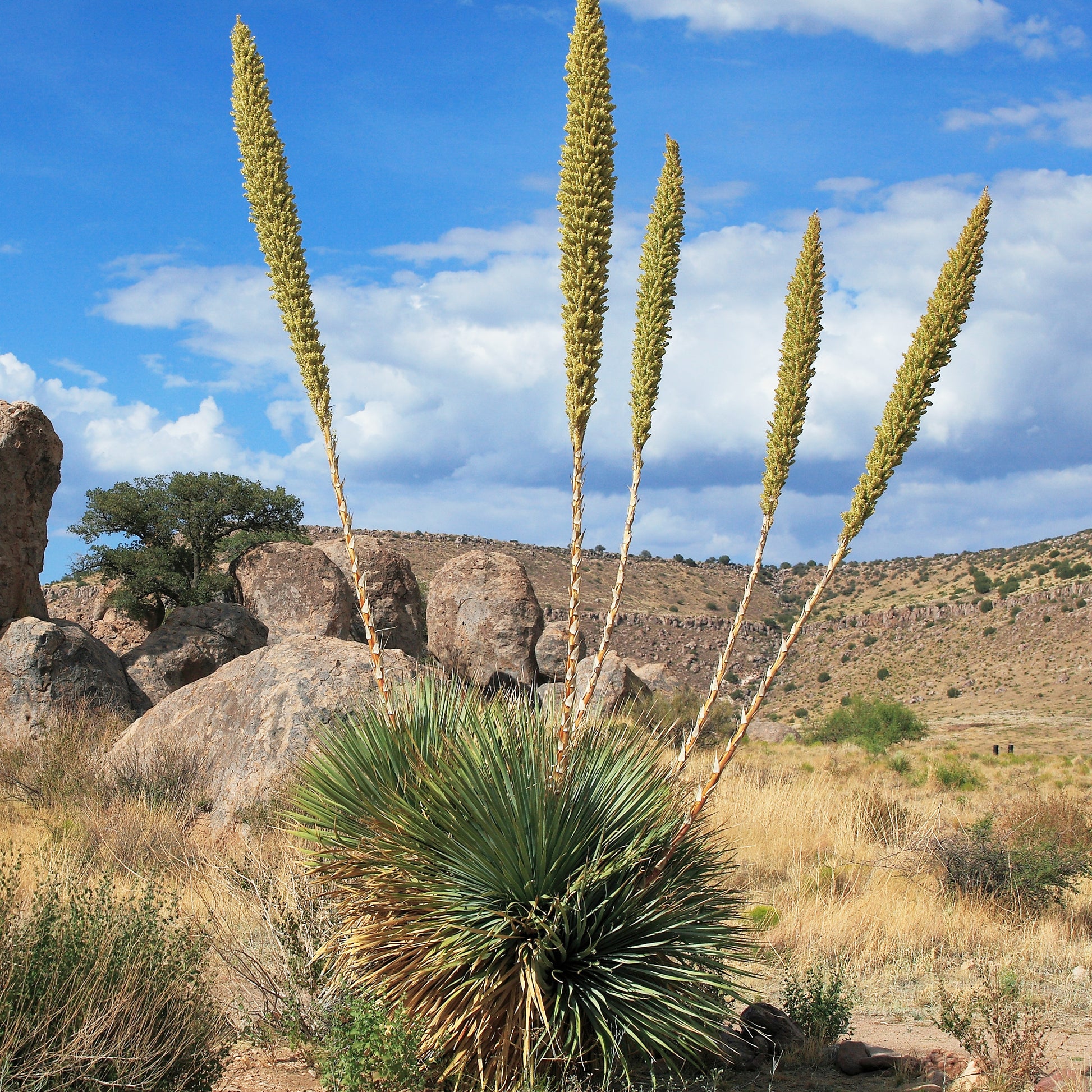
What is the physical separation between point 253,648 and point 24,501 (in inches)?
187

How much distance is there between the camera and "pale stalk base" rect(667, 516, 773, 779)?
423cm

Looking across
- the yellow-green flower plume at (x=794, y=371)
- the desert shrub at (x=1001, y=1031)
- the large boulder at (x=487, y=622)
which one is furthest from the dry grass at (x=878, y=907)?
the large boulder at (x=487, y=622)

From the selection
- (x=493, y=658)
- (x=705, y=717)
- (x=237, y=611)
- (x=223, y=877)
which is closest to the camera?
(x=705, y=717)

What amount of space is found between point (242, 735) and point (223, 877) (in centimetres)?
403

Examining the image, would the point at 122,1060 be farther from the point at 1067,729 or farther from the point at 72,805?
the point at 1067,729

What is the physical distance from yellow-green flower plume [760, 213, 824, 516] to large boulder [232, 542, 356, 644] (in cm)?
1626

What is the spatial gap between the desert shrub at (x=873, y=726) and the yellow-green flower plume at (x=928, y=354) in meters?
28.4

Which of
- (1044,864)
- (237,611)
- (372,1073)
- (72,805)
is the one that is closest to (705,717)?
(372,1073)

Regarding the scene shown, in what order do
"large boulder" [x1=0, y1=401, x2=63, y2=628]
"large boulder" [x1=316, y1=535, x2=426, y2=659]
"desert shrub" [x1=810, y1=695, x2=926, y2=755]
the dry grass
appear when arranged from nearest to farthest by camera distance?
the dry grass → "large boulder" [x1=0, y1=401, x2=63, y2=628] → "large boulder" [x1=316, y1=535, x2=426, y2=659] → "desert shrub" [x1=810, y1=695, x2=926, y2=755]

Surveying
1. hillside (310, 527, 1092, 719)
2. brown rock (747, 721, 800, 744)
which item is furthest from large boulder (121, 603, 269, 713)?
hillside (310, 527, 1092, 719)

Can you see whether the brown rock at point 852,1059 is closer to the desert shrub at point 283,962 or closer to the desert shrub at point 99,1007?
the desert shrub at point 283,962

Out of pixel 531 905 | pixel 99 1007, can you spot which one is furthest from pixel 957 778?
pixel 99 1007

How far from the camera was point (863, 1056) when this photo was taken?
5.25m

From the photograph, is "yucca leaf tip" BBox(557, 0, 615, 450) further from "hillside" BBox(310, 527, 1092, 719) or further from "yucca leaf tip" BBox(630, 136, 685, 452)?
"hillside" BBox(310, 527, 1092, 719)
